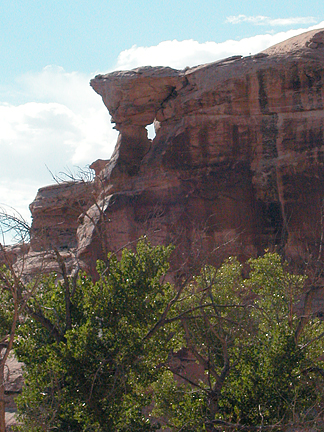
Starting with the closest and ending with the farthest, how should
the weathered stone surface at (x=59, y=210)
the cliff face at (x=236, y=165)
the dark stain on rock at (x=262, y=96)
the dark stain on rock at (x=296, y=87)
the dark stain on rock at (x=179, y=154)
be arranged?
the cliff face at (x=236, y=165) → the dark stain on rock at (x=296, y=87) → the dark stain on rock at (x=262, y=96) → the dark stain on rock at (x=179, y=154) → the weathered stone surface at (x=59, y=210)

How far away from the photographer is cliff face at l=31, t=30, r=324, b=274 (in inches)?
967

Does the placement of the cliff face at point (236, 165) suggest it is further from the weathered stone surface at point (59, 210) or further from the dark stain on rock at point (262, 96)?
Result: the weathered stone surface at point (59, 210)

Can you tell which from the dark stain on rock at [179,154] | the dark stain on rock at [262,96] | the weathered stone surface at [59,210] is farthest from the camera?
the weathered stone surface at [59,210]

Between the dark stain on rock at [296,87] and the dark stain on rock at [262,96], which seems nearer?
the dark stain on rock at [296,87]

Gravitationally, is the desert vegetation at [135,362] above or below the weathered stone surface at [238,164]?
below

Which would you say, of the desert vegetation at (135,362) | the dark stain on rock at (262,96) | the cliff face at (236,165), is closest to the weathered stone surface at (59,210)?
the cliff face at (236,165)

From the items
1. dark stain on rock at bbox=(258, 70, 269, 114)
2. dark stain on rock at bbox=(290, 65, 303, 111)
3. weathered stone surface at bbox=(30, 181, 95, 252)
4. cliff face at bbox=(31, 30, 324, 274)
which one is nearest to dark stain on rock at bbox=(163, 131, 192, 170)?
cliff face at bbox=(31, 30, 324, 274)

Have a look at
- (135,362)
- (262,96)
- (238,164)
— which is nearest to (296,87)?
(262,96)

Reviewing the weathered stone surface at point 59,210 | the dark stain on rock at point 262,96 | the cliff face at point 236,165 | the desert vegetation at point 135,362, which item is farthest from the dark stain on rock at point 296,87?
the weathered stone surface at point 59,210

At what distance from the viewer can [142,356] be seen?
1195 cm

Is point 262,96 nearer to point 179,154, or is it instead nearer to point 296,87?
point 296,87

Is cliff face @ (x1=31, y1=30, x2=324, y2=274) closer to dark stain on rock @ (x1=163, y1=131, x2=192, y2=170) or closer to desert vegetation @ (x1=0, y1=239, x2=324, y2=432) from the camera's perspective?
dark stain on rock @ (x1=163, y1=131, x2=192, y2=170)

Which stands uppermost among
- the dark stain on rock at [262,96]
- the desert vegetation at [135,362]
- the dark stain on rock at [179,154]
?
the dark stain on rock at [262,96]

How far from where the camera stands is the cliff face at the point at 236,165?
24562mm
